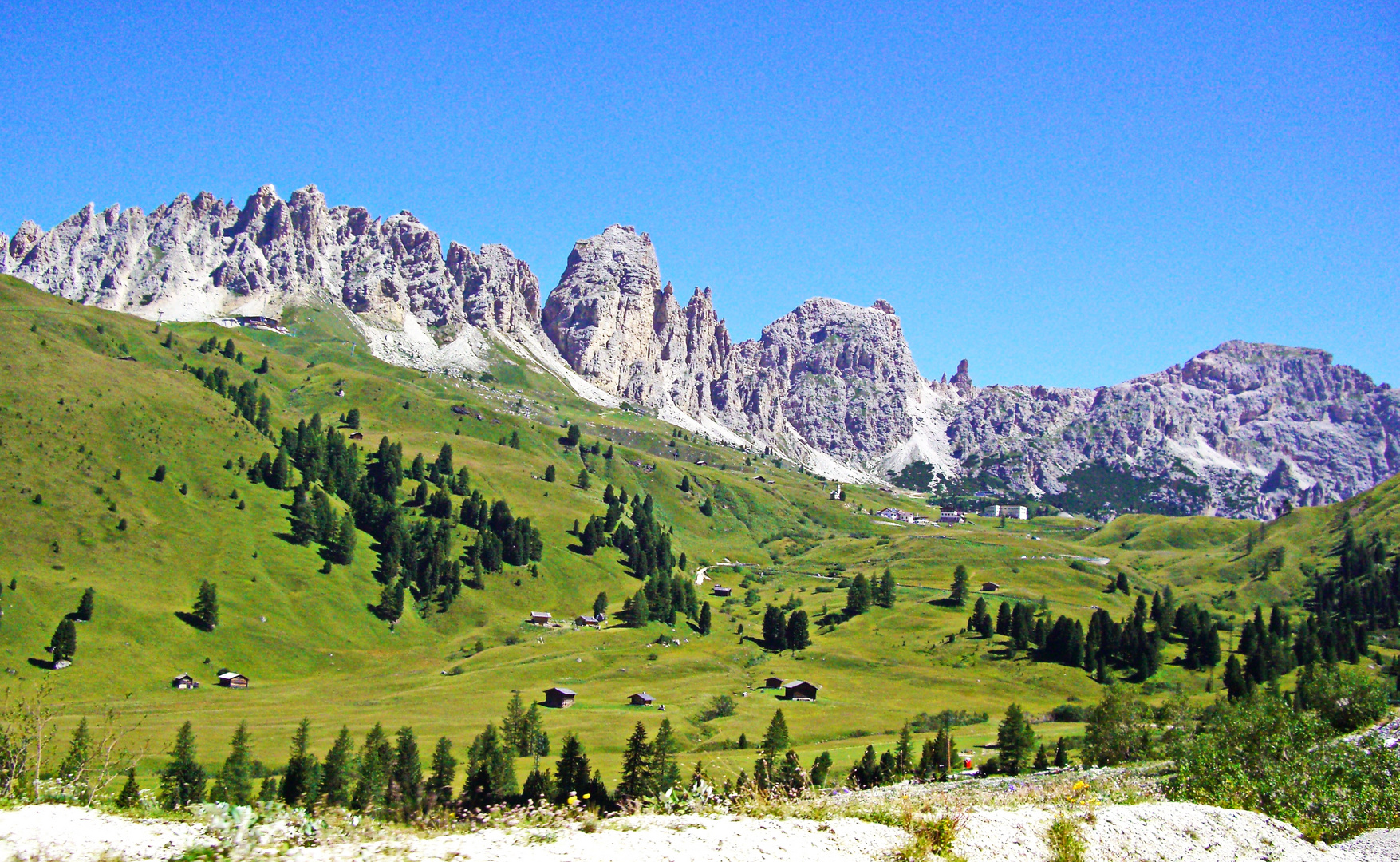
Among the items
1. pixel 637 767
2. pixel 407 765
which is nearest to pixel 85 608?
pixel 407 765

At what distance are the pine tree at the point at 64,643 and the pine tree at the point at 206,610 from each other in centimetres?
2255

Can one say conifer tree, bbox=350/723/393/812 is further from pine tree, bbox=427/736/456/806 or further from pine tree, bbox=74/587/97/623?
pine tree, bbox=74/587/97/623

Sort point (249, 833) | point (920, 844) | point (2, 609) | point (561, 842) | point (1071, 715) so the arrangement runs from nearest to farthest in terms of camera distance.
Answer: point (249, 833) → point (561, 842) → point (920, 844) → point (2, 609) → point (1071, 715)

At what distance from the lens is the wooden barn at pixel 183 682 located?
14606cm

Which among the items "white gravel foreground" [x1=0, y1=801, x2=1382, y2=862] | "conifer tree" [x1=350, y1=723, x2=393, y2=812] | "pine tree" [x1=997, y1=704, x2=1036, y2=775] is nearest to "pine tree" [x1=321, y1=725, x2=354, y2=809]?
"conifer tree" [x1=350, y1=723, x2=393, y2=812]

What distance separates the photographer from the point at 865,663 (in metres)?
192

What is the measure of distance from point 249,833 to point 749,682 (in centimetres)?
16241

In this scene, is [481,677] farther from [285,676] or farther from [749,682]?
[749,682]

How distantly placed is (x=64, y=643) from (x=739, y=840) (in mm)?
158137

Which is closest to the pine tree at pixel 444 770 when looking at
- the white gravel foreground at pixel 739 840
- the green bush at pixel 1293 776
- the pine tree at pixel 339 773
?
the pine tree at pixel 339 773

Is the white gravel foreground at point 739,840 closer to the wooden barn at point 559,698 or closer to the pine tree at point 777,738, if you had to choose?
the pine tree at point 777,738

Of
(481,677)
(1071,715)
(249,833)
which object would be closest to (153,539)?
(481,677)

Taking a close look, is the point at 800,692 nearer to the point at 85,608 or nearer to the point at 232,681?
the point at 232,681

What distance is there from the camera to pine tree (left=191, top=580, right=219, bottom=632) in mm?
164250
